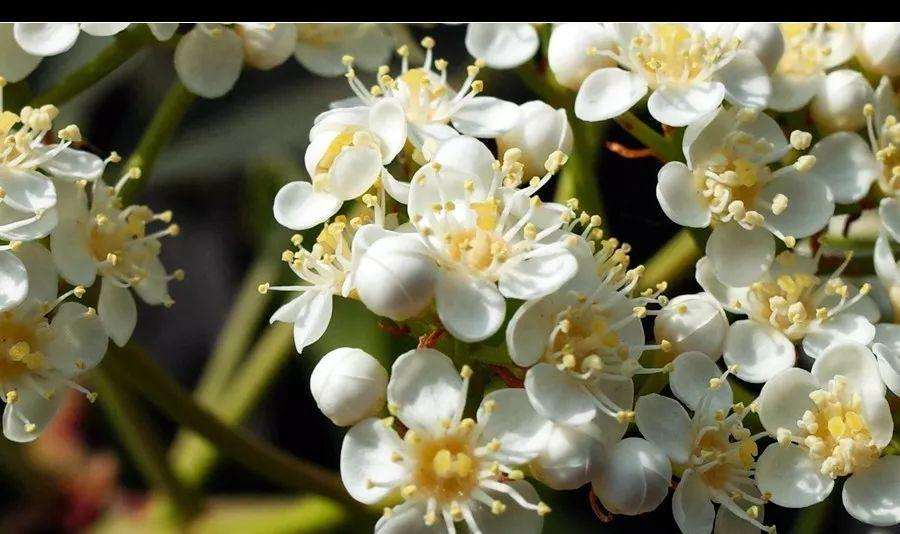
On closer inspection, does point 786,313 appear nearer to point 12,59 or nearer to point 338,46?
point 338,46

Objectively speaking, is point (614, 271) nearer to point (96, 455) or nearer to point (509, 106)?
point (509, 106)

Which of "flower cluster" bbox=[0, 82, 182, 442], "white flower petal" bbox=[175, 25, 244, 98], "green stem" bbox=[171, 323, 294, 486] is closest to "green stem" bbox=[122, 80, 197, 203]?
"white flower petal" bbox=[175, 25, 244, 98]

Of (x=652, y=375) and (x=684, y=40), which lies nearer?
(x=652, y=375)

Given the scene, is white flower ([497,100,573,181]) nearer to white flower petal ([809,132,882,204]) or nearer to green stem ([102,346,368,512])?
white flower petal ([809,132,882,204])

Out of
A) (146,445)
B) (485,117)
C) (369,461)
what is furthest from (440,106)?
(146,445)

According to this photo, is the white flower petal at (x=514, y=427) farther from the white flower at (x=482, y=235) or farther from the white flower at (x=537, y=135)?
the white flower at (x=537, y=135)

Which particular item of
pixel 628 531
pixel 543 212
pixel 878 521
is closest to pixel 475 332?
pixel 543 212
